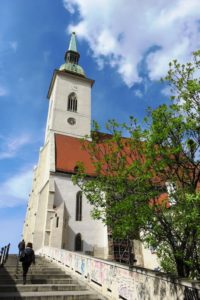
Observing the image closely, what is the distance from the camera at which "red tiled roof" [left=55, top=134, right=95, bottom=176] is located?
27652 mm

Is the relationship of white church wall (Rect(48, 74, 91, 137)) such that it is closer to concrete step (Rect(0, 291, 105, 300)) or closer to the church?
the church

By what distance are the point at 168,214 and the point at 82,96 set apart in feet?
109

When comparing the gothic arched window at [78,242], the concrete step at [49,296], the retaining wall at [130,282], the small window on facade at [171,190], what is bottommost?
the concrete step at [49,296]

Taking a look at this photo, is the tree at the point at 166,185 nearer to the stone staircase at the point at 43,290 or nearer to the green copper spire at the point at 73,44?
the stone staircase at the point at 43,290

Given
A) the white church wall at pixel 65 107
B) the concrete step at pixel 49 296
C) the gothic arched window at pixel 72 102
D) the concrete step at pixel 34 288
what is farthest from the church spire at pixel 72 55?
the concrete step at pixel 49 296

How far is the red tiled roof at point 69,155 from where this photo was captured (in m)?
27.7

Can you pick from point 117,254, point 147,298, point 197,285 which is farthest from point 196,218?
point 117,254

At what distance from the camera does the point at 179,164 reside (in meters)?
8.41

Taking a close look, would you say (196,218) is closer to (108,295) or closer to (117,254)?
(108,295)

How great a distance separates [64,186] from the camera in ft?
85.3

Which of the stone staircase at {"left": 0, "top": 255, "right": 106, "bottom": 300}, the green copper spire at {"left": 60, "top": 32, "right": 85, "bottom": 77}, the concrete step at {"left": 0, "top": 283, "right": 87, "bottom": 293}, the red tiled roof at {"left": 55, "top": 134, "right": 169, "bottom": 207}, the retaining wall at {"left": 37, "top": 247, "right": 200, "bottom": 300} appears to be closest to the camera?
the retaining wall at {"left": 37, "top": 247, "right": 200, "bottom": 300}

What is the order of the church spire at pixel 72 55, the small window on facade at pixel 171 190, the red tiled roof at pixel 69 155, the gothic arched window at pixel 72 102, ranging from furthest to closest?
the church spire at pixel 72 55 < the gothic arched window at pixel 72 102 < the red tiled roof at pixel 69 155 < the small window on facade at pixel 171 190

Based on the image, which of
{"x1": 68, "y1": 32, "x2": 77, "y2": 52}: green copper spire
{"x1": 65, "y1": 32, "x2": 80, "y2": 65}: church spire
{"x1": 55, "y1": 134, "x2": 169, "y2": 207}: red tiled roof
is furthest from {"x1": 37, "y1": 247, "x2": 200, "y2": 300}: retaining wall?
{"x1": 68, "y1": 32, "x2": 77, "y2": 52}: green copper spire

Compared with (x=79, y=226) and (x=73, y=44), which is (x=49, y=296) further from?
(x=73, y=44)
